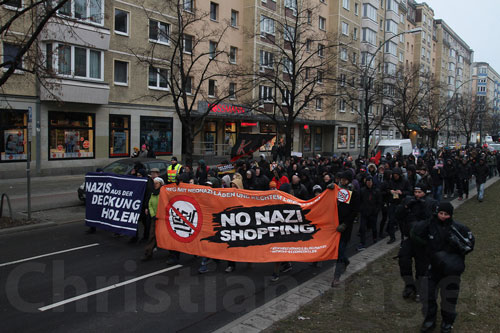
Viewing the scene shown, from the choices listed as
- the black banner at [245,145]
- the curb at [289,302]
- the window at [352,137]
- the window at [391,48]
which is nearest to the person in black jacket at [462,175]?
the black banner at [245,145]

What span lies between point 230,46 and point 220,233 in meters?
28.6

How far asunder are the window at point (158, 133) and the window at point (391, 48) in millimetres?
38777

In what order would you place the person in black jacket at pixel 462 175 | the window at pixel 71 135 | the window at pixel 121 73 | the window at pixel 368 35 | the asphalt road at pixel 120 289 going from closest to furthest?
the asphalt road at pixel 120 289, the person in black jacket at pixel 462 175, the window at pixel 71 135, the window at pixel 121 73, the window at pixel 368 35

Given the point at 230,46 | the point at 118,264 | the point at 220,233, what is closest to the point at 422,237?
the point at 220,233

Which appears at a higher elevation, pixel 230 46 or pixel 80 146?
pixel 230 46

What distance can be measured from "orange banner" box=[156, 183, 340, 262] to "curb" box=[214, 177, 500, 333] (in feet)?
1.62

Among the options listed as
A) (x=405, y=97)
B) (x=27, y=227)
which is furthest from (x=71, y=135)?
(x=405, y=97)

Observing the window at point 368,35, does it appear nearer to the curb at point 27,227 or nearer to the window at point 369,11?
the window at point 369,11

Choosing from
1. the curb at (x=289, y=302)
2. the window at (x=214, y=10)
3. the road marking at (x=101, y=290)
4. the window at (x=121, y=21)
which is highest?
the window at (x=214, y=10)

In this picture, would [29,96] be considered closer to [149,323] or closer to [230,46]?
[230,46]

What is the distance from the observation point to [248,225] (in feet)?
24.4

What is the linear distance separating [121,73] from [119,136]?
399 cm

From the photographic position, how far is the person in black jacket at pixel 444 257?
467 centimetres

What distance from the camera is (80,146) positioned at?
2439 centimetres
